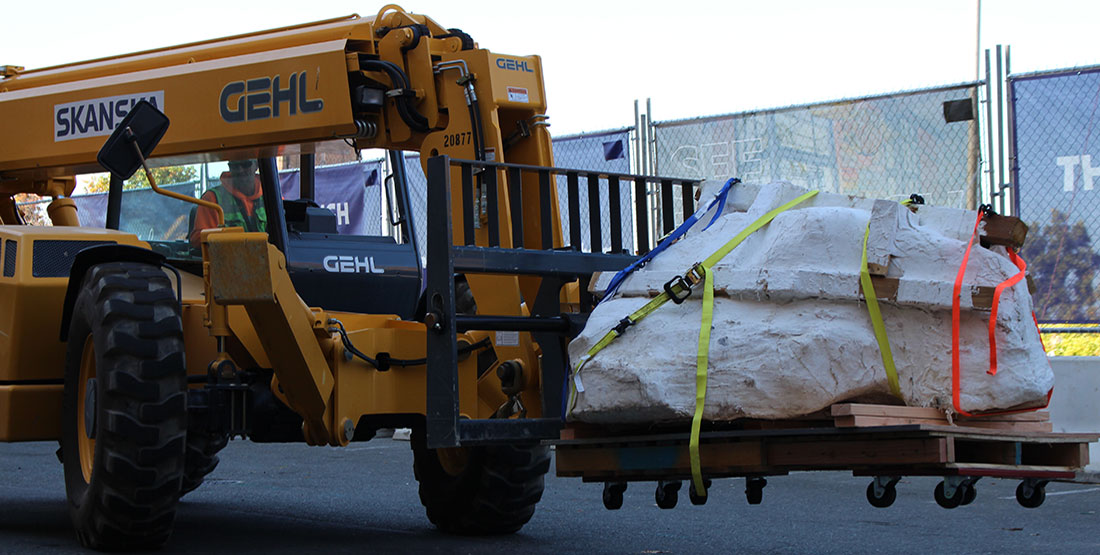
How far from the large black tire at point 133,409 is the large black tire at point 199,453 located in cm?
20

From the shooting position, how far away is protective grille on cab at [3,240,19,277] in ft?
22.6

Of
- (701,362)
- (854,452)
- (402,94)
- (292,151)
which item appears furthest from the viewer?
(292,151)

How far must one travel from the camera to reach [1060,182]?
1057 cm

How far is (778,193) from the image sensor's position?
5.37 meters

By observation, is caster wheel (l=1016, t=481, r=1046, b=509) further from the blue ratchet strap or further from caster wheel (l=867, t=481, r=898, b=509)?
the blue ratchet strap

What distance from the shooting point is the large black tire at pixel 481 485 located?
707 cm

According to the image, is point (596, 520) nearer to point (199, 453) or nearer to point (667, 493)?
point (199, 453)

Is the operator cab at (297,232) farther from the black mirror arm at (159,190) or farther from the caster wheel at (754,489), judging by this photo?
the caster wheel at (754,489)

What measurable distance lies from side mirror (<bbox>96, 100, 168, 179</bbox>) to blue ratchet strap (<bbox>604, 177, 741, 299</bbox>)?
244 cm

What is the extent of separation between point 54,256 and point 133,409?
1.41m

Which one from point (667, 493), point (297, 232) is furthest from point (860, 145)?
point (667, 493)

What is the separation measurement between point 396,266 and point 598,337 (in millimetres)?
2487

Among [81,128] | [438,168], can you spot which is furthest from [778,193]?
[81,128]

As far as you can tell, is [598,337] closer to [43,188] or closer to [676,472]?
[676,472]
